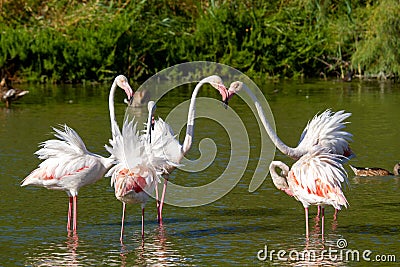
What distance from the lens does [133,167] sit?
8.09 metres

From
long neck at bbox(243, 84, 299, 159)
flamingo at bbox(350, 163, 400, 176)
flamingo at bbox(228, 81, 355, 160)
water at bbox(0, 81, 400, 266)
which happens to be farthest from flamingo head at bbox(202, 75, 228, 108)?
flamingo at bbox(350, 163, 400, 176)

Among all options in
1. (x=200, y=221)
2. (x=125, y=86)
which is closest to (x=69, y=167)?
(x=200, y=221)

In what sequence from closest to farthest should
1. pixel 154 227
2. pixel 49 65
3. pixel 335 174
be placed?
pixel 335 174 → pixel 154 227 → pixel 49 65

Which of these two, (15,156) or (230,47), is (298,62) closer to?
(230,47)

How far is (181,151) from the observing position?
8711 mm

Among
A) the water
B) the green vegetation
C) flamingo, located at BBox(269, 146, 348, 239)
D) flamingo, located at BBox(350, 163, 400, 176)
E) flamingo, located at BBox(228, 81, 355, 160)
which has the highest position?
the green vegetation

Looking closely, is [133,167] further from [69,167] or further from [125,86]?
[125,86]

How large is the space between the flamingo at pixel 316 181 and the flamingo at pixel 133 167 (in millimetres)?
1210

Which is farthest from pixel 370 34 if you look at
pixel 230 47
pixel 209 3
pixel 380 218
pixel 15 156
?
pixel 380 218

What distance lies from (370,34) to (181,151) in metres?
13.0

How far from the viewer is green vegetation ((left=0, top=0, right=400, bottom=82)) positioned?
22.3 m

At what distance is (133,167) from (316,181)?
163 cm

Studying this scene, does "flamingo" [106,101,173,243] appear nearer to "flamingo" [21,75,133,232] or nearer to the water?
"flamingo" [21,75,133,232]

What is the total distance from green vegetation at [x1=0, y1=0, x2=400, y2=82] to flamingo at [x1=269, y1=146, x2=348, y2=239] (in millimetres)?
13093
